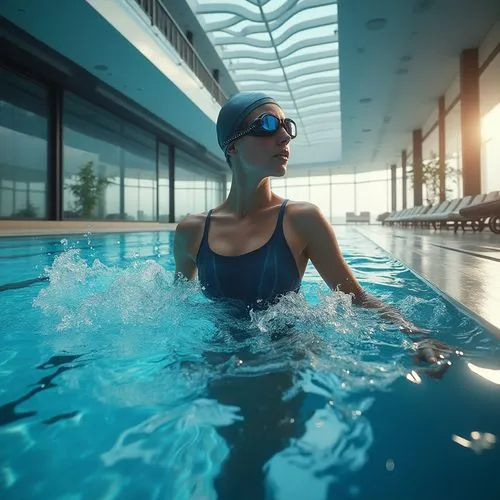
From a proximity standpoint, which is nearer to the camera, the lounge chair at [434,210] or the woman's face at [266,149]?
the woman's face at [266,149]

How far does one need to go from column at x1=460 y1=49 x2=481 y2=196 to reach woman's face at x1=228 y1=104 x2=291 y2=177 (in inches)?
437

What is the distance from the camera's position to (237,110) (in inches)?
63.6

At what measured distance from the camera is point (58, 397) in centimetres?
123

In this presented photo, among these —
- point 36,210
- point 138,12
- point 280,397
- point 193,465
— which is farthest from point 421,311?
point 36,210

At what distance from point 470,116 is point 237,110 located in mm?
11227

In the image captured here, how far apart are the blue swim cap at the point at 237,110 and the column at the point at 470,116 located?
36.3 feet

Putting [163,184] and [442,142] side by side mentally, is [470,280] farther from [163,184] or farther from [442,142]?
[163,184]

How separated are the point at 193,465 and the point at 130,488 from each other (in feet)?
0.42

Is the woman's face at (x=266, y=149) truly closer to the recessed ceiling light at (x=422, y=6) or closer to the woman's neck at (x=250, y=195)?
the woman's neck at (x=250, y=195)

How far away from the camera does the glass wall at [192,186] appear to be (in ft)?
69.1

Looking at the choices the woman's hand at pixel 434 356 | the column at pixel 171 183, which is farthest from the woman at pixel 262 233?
the column at pixel 171 183

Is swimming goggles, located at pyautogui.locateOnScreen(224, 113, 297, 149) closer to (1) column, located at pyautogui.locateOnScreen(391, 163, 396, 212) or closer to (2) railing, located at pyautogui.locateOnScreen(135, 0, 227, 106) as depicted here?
(2) railing, located at pyautogui.locateOnScreen(135, 0, 227, 106)

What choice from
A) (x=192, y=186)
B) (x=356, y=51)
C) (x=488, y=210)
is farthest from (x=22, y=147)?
(x=192, y=186)

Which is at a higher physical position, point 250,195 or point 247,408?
point 250,195
